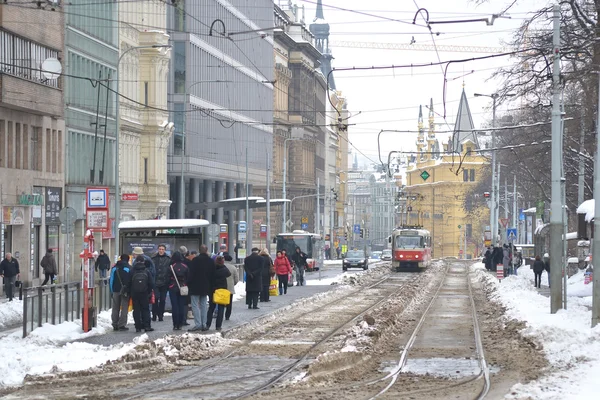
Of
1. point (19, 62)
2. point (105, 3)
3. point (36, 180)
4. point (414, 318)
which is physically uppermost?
point (105, 3)

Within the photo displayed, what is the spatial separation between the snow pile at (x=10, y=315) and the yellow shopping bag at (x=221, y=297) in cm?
619

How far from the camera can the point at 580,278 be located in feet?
171

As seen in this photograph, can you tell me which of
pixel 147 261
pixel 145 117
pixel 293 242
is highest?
pixel 145 117

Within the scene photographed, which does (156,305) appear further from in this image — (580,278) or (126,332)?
(580,278)

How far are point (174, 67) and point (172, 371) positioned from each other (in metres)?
62.8

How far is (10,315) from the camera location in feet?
108

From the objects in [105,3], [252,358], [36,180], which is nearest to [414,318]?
[252,358]

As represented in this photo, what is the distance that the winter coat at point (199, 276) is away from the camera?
998 inches

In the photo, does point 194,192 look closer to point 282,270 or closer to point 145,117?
point 145,117

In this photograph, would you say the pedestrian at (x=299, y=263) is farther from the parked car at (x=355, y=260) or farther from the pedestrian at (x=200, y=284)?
the parked car at (x=355, y=260)

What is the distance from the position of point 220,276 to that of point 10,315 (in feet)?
28.0

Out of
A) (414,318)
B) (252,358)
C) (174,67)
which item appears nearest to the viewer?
(252,358)

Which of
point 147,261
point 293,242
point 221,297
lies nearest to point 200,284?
point 221,297

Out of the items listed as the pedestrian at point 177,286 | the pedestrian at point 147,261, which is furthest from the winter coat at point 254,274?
the pedestrian at point 177,286
